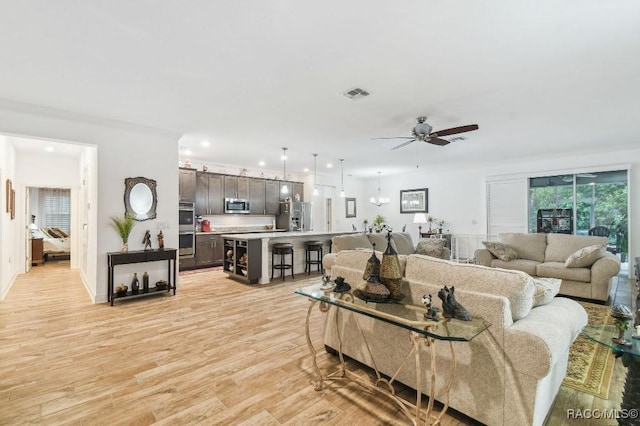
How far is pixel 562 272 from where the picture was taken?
4797 millimetres

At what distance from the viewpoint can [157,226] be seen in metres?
4.99

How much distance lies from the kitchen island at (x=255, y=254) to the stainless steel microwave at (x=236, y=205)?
1.81 meters

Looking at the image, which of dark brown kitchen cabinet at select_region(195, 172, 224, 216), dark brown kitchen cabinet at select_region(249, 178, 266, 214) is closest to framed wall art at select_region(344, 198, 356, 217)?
dark brown kitchen cabinet at select_region(249, 178, 266, 214)

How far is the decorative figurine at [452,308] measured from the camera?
175 cm

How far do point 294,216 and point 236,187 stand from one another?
1.89 metres

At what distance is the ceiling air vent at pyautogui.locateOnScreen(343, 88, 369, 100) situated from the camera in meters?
3.44

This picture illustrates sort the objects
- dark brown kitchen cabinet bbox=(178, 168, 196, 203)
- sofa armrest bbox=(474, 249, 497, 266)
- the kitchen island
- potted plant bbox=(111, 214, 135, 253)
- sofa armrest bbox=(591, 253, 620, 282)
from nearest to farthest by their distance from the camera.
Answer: sofa armrest bbox=(591, 253, 620, 282), potted plant bbox=(111, 214, 135, 253), sofa armrest bbox=(474, 249, 497, 266), the kitchen island, dark brown kitchen cabinet bbox=(178, 168, 196, 203)

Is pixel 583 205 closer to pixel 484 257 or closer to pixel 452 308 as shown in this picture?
pixel 484 257

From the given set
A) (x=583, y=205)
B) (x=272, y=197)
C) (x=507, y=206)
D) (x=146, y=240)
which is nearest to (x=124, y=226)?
(x=146, y=240)

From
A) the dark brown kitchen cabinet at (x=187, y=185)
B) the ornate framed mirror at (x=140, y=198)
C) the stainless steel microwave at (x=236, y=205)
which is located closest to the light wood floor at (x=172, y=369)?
the ornate framed mirror at (x=140, y=198)

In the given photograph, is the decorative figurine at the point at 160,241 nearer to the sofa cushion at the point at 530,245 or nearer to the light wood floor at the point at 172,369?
the light wood floor at the point at 172,369

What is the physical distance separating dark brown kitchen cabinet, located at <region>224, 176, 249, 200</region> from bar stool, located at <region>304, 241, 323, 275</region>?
274cm

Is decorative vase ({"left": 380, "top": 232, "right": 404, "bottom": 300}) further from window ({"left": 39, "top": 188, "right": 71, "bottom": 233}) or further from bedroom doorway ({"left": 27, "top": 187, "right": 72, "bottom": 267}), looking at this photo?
window ({"left": 39, "top": 188, "right": 71, "bottom": 233})

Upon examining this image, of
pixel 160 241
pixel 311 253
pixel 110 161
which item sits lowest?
pixel 311 253
